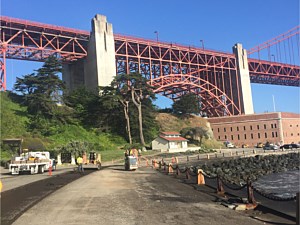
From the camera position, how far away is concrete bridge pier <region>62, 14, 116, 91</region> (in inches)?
3113

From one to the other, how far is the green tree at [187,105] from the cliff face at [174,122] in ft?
7.63

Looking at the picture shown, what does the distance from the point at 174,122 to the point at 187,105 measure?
299 inches

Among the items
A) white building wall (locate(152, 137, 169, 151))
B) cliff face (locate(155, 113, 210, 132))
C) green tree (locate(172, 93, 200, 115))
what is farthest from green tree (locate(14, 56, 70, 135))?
green tree (locate(172, 93, 200, 115))

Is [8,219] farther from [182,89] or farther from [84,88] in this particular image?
[182,89]

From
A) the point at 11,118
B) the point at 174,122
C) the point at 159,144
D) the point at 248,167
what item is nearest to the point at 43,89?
the point at 11,118

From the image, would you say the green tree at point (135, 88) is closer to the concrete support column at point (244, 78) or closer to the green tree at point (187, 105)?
the green tree at point (187, 105)

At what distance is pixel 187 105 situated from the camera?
314ft

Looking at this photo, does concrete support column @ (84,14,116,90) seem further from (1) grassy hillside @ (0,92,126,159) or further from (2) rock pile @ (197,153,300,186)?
(2) rock pile @ (197,153,300,186)

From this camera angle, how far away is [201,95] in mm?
107375

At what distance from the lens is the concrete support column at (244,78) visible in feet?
364

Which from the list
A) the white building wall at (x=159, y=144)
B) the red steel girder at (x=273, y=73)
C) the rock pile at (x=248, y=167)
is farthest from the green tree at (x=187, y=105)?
the rock pile at (x=248, y=167)

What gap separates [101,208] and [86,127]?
5865 centimetres

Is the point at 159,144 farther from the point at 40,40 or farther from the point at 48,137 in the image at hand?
the point at 40,40

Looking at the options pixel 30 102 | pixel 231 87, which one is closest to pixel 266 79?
pixel 231 87
